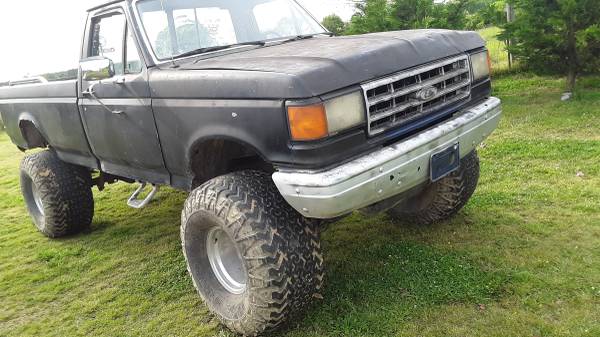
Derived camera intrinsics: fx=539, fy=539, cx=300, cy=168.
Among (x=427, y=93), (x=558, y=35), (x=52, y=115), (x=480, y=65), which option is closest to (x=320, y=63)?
(x=427, y=93)

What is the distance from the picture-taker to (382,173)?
279 cm

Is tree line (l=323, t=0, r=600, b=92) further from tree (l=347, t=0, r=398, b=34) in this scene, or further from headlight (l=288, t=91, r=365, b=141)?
headlight (l=288, t=91, r=365, b=141)

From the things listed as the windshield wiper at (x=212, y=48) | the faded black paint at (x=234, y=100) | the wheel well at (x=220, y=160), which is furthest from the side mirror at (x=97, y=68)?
the wheel well at (x=220, y=160)

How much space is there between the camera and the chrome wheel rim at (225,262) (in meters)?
3.43

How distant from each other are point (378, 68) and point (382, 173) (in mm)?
581

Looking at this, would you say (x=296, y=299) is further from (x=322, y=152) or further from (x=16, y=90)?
(x=16, y=90)

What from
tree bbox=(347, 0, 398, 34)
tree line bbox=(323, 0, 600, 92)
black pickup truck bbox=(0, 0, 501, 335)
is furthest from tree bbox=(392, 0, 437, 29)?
black pickup truck bbox=(0, 0, 501, 335)

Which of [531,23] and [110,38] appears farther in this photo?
[531,23]

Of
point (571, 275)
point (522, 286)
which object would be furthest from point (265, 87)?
point (571, 275)

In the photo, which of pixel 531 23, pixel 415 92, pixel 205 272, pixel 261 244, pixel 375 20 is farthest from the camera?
pixel 375 20

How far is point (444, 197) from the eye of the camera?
421 centimetres

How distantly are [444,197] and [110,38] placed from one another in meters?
2.89

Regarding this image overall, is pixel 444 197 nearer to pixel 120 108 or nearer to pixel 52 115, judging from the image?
pixel 120 108

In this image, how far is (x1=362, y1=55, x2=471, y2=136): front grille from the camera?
114 inches
